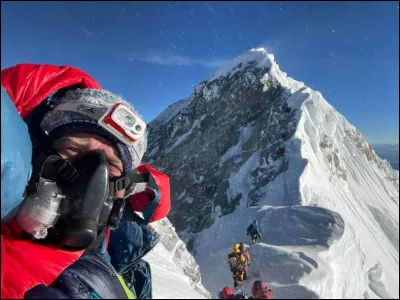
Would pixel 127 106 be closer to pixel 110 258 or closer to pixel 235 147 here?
pixel 110 258

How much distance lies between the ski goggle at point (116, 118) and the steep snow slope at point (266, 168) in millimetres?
4195

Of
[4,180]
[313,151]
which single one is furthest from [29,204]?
[313,151]

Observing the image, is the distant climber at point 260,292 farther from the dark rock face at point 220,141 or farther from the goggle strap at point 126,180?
the dark rock face at point 220,141

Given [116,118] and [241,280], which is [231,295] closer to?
[241,280]

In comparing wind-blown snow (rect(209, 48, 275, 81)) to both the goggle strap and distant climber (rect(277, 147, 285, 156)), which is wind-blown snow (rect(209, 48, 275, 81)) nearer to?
distant climber (rect(277, 147, 285, 156))

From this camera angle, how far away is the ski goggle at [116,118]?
44.9 inches

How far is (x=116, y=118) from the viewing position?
1.15m

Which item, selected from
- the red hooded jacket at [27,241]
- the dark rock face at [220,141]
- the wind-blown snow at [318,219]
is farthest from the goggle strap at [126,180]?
the dark rock face at [220,141]

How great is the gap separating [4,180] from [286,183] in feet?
66.5

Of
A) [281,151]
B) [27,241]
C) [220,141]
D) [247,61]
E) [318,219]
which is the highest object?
[247,61]

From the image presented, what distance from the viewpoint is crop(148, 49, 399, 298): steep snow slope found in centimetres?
1254

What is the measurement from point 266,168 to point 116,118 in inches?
943

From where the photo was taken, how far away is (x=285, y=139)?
82.0ft

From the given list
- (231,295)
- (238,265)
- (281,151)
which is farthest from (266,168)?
(231,295)
